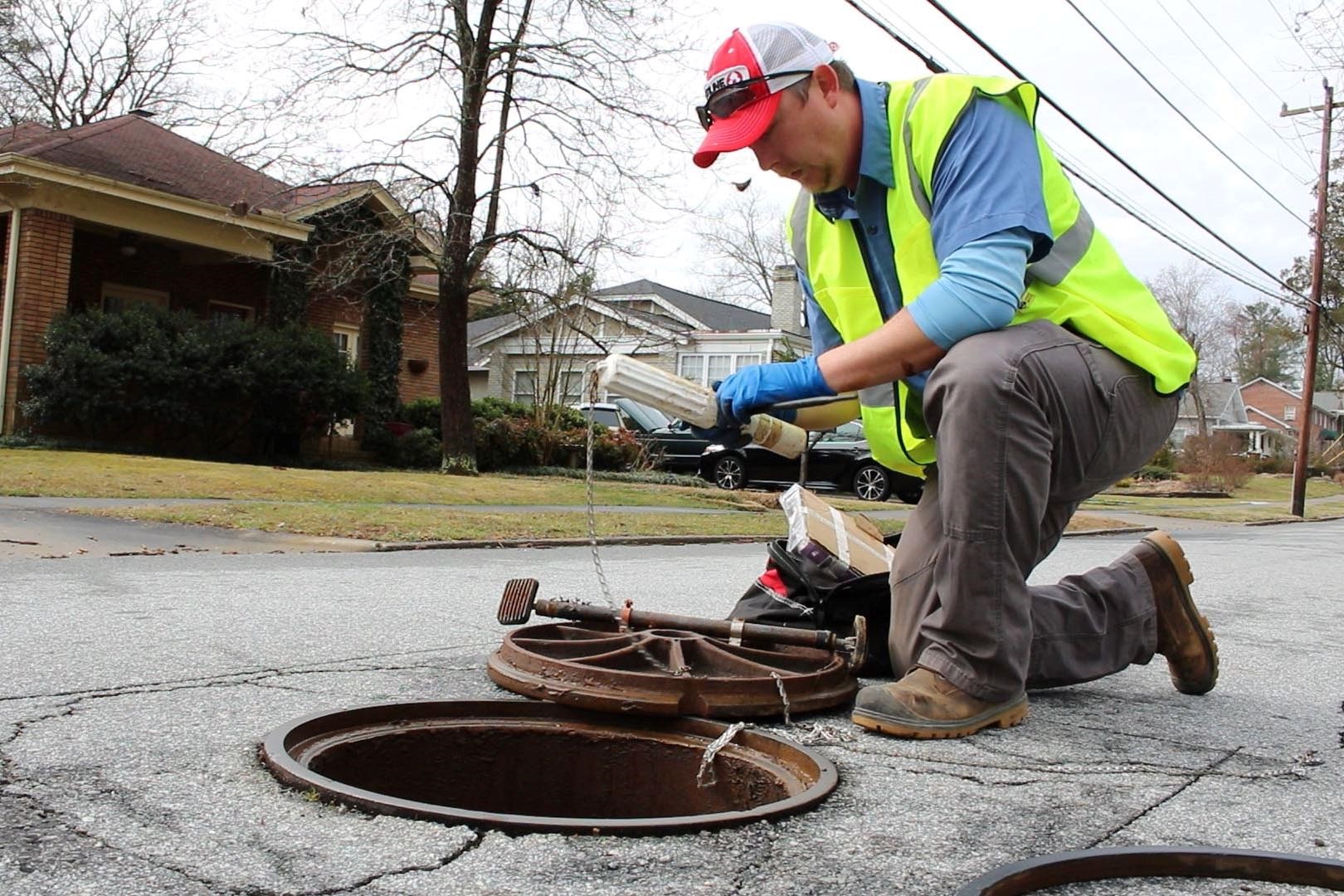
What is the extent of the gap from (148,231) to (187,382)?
2584 millimetres

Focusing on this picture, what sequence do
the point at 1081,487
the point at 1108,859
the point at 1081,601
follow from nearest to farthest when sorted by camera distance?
1. the point at 1108,859
2. the point at 1081,487
3. the point at 1081,601

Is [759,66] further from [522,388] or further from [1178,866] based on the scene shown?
[522,388]

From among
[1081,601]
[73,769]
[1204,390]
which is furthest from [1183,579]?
[1204,390]

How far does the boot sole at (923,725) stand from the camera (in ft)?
8.81

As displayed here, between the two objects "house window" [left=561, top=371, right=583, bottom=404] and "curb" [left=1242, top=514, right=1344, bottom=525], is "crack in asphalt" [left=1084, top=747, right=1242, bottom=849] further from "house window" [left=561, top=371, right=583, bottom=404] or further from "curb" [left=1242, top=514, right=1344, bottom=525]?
"house window" [left=561, top=371, right=583, bottom=404]

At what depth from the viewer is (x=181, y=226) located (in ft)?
59.6

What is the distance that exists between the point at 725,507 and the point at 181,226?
951 centimetres

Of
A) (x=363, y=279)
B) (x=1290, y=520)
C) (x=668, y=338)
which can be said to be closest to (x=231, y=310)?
(x=363, y=279)

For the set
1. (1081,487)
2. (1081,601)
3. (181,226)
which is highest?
(181,226)

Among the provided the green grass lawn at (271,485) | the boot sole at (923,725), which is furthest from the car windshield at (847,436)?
the boot sole at (923,725)

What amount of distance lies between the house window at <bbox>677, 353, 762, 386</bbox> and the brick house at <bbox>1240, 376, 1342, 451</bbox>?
62.3 meters

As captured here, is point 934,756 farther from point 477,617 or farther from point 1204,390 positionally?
point 1204,390

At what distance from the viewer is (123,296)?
62.0ft

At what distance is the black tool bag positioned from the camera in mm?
3484
